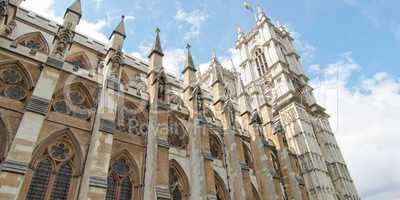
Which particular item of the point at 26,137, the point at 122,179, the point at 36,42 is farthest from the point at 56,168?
the point at 36,42

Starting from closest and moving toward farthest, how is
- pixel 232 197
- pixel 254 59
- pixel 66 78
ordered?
pixel 66 78, pixel 232 197, pixel 254 59

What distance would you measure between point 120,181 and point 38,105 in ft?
17.7

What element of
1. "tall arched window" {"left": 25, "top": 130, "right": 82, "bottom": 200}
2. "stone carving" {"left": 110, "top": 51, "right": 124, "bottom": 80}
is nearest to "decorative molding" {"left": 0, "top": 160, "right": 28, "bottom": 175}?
"tall arched window" {"left": 25, "top": 130, "right": 82, "bottom": 200}

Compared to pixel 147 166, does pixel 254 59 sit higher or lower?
higher

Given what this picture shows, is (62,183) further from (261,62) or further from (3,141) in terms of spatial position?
(261,62)

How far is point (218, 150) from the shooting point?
68.6 feet

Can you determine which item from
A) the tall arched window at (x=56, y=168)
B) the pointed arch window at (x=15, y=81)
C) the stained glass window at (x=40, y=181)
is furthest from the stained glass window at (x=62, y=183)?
the pointed arch window at (x=15, y=81)

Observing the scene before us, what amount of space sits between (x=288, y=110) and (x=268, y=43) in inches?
427

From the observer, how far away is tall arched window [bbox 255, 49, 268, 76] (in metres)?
35.9

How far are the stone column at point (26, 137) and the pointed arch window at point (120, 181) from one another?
426 cm

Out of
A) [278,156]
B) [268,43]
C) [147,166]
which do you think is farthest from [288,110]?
[147,166]

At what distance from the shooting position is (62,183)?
12250mm

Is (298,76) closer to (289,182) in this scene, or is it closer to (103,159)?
(289,182)

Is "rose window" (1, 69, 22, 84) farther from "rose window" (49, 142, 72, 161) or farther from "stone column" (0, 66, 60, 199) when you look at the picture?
"rose window" (49, 142, 72, 161)
